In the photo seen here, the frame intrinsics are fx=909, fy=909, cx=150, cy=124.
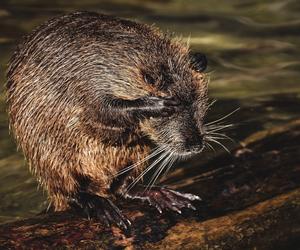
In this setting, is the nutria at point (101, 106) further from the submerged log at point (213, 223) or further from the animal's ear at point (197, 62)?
the submerged log at point (213, 223)

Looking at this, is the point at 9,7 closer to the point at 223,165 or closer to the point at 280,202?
the point at 223,165

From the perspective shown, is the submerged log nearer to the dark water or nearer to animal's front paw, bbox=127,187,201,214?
animal's front paw, bbox=127,187,201,214

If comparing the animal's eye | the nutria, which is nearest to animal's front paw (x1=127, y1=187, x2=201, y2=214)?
the nutria

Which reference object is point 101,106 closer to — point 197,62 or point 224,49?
point 197,62

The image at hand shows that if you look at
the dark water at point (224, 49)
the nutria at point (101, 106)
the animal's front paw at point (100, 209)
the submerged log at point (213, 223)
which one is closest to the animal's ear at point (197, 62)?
the nutria at point (101, 106)

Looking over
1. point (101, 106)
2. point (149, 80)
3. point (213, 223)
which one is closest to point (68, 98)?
point (101, 106)

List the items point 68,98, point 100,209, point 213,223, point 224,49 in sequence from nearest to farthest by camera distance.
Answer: point 213,223 < point 100,209 < point 68,98 < point 224,49
